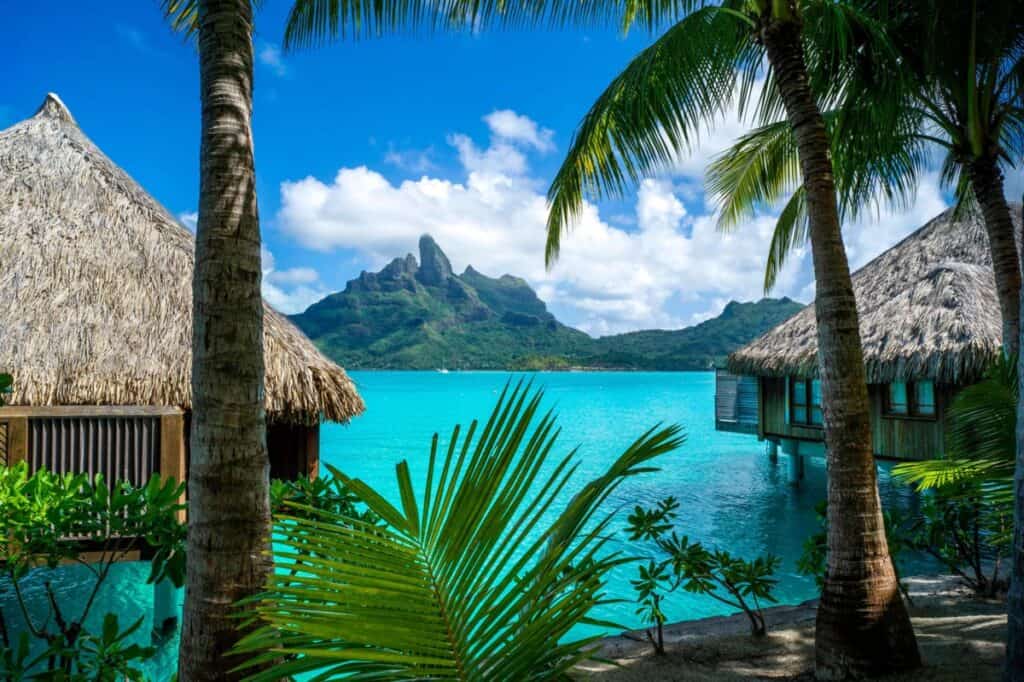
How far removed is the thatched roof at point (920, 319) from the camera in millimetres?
9625

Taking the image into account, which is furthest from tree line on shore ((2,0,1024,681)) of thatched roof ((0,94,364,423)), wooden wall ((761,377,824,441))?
wooden wall ((761,377,824,441))

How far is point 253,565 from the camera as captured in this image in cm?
Result: 170

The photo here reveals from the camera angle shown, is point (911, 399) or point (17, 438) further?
point (911, 399)

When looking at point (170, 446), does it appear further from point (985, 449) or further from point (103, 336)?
point (985, 449)

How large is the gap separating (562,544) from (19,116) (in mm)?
10039

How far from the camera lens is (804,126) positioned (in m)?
3.72

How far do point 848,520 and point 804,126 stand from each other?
87.8 inches

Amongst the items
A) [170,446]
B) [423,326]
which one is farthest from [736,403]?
[423,326]

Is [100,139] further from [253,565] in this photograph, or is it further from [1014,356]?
[1014,356]

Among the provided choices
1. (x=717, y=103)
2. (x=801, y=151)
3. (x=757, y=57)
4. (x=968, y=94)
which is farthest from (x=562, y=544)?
(x=968, y=94)

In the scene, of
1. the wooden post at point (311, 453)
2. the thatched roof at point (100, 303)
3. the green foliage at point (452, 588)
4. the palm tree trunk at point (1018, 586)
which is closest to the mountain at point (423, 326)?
the thatched roof at point (100, 303)

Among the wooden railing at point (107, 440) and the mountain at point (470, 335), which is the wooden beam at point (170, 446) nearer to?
the wooden railing at point (107, 440)

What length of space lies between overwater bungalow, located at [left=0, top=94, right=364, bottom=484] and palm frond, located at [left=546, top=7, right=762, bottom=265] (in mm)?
3175

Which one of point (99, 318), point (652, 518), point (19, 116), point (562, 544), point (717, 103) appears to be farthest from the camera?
point (19, 116)
